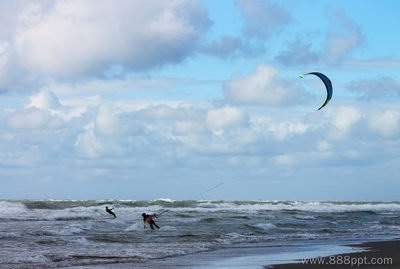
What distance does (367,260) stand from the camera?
51.1 feet

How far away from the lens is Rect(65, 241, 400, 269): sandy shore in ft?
48.0

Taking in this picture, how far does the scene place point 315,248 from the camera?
19.9m

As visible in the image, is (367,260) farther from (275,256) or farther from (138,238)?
(138,238)

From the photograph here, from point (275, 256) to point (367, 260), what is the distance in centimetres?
259

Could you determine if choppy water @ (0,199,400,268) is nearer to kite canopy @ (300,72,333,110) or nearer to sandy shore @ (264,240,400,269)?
sandy shore @ (264,240,400,269)

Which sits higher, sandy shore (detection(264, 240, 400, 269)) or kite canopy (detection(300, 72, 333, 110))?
kite canopy (detection(300, 72, 333, 110))

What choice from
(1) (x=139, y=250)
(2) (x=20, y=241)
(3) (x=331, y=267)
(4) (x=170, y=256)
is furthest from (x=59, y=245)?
(3) (x=331, y=267)

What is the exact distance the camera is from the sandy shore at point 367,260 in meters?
14.4

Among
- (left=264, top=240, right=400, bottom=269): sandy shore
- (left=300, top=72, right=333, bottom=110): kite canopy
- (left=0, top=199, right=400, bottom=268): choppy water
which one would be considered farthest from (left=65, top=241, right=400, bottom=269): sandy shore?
(left=300, top=72, right=333, bottom=110): kite canopy

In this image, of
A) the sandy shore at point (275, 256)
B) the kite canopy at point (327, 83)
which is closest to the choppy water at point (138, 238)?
the sandy shore at point (275, 256)

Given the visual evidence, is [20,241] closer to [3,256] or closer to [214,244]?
[3,256]

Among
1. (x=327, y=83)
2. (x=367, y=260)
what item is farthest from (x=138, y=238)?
(x=367, y=260)

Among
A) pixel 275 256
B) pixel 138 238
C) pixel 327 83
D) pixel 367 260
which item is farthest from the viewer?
pixel 138 238

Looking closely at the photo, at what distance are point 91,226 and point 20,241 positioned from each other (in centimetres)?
822
